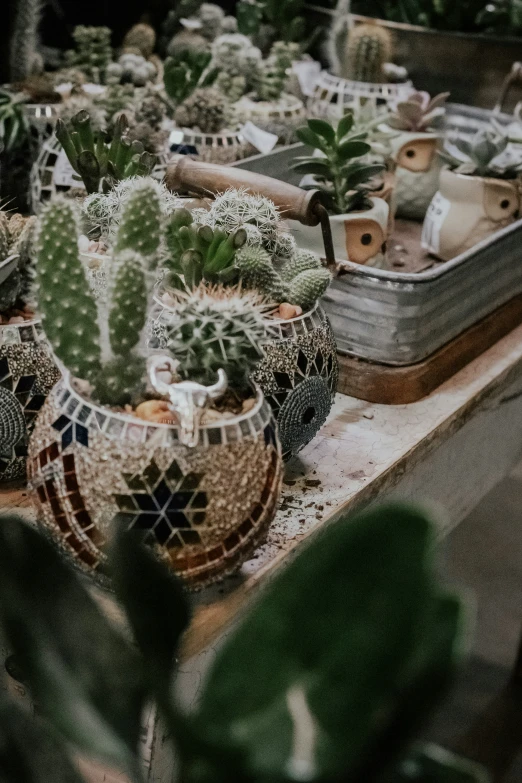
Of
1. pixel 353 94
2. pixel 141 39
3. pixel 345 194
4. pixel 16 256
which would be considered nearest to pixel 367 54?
pixel 353 94

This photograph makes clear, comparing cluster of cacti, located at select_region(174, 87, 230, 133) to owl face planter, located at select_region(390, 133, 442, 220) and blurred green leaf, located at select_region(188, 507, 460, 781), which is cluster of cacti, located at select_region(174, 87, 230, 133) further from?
blurred green leaf, located at select_region(188, 507, 460, 781)

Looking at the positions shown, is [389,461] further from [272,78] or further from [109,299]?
[272,78]

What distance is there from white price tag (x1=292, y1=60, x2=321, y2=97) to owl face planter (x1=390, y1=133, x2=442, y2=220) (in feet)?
1.50

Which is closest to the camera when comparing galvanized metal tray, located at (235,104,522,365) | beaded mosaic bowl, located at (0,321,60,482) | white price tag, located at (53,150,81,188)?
beaded mosaic bowl, located at (0,321,60,482)

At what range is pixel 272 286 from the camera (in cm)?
86

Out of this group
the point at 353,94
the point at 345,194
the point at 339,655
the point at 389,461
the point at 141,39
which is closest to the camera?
the point at 339,655

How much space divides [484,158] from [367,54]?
0.70 m

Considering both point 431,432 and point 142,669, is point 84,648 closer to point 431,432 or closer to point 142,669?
point 142,669

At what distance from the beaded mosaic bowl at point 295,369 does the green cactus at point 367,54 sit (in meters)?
1.27

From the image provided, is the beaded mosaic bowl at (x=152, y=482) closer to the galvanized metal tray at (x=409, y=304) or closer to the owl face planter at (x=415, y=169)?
the galvanized metal tray at (x=409, y=304)

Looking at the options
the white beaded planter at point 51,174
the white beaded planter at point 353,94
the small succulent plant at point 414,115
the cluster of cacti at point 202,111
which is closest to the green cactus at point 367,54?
the white beaded planter at point 353,94

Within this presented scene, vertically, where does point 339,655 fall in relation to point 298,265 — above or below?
above

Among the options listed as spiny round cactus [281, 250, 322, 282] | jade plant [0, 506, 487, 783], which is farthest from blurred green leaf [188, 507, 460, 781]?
spiny round cactus [281, 250, 322, 282]

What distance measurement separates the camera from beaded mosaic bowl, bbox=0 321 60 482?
762 millimetres
